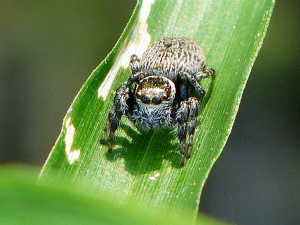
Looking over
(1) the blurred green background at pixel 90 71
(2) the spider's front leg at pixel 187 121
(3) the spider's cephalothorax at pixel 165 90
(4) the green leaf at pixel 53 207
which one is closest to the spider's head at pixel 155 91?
(3) the spider's cephalothorax at pixel 165 90

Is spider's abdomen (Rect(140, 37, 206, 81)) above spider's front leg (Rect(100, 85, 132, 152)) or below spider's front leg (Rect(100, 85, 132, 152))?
above

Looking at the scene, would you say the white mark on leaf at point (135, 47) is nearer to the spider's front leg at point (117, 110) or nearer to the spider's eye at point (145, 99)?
the spider's front leg at point (117, 110)

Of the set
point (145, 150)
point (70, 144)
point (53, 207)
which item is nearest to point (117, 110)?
point (145, 150)

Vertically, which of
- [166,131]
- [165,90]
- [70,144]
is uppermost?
[165,90]

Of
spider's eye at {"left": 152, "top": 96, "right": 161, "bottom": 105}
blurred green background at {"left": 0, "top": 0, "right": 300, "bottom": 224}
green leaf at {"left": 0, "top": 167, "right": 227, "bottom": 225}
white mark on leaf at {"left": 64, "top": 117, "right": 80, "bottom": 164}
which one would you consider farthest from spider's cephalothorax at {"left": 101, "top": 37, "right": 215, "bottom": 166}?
blurred green background at {"left": 0, "top": 0, "right": 300, "bottom": 224}

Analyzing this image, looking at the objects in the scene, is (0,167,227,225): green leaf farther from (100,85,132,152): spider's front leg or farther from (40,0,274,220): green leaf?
(100,85,132,152): spider's front leg

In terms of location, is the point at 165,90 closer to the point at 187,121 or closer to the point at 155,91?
the point at 155,91

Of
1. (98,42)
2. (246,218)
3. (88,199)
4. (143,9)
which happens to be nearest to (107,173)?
(143,9)
